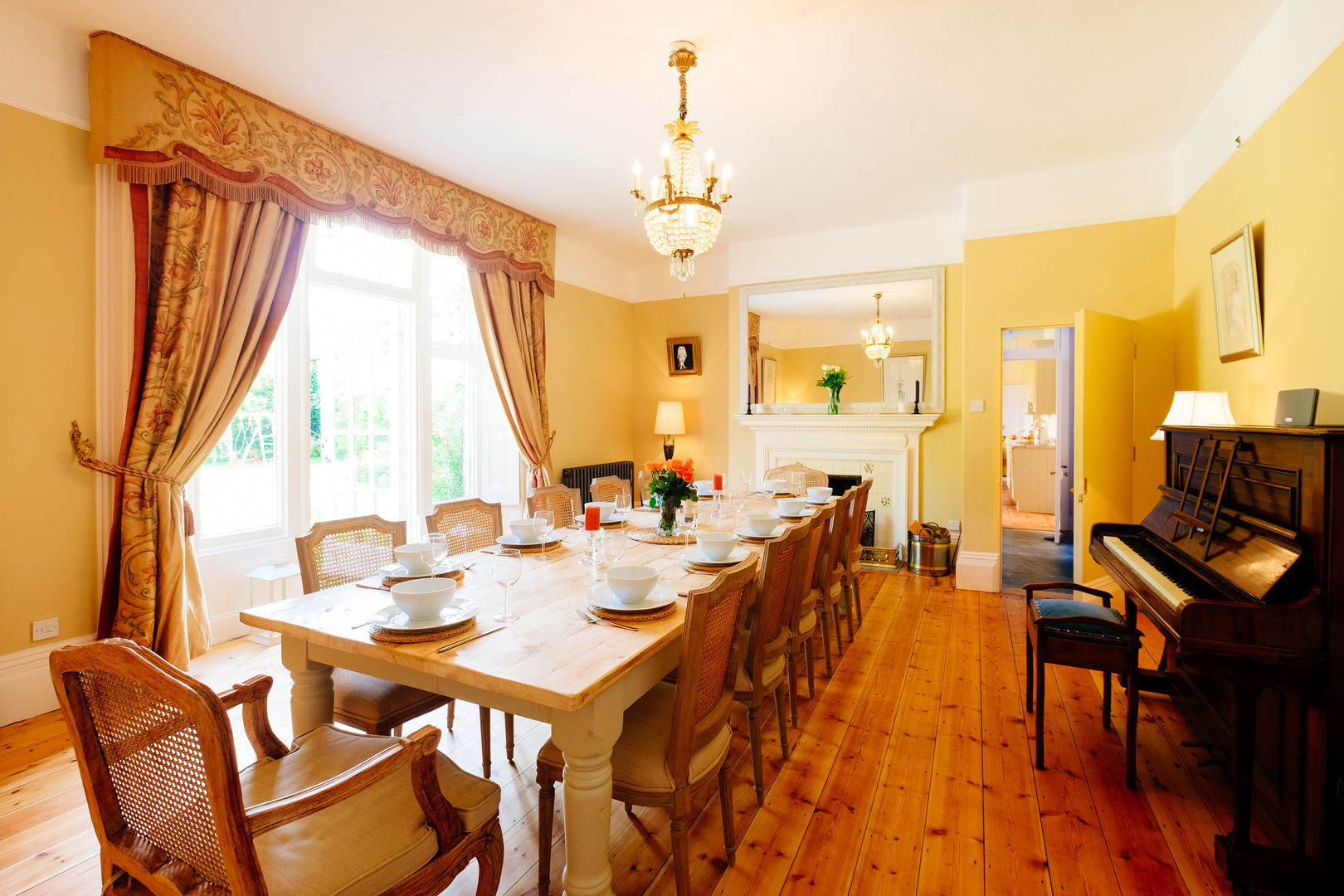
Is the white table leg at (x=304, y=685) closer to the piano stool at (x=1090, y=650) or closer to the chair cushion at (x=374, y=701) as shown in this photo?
the chair cushion at (x=374, y=701)

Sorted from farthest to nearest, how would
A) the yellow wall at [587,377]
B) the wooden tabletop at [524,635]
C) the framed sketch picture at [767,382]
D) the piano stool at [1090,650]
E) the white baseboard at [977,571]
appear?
the framed sketch picture at [767,382], the yellow wall at [587,377], the white baseboard at [977,571], the piano stool at [1090,650], the wooden tabletop at [524,635]

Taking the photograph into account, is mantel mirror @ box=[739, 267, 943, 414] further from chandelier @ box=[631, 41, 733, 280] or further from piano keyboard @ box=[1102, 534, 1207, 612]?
chandelier @ box=[631, 41, 733, 280]

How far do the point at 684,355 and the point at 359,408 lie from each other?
3.33 meters

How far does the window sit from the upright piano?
429 cm

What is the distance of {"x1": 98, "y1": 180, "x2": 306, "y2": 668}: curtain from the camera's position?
289 cm

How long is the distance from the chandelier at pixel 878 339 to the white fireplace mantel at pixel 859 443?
1.78 feet

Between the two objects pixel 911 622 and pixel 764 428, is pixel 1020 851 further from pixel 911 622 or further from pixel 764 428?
pixel 764 428

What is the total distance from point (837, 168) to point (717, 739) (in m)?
3.87

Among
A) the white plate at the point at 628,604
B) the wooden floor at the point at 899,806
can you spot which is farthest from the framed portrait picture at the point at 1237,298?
the white plate at the point at 628,604

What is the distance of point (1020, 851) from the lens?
1.90 m

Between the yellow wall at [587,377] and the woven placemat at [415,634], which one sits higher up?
the yellow wall at [587,377]

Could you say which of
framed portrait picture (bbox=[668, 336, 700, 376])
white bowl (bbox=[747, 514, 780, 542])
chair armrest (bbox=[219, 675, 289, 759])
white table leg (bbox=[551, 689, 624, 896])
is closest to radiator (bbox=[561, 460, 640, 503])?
framed portrait picture (bbox=[668, 336, 700, 376])

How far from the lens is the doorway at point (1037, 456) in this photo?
579 centimetres

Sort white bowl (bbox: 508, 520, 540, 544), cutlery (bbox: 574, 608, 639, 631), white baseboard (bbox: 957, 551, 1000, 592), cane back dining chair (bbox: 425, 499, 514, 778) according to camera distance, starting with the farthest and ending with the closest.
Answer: white baseboard (bbox: 957, 551, 1000, 592) → cane back dining chair (bbox: 425, 499, 514, 778) → white bowl (bbox: 508, 520, 540, 544) → cutlery (bbox: 574, 608, 639, 631)
